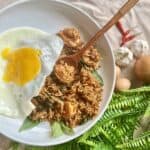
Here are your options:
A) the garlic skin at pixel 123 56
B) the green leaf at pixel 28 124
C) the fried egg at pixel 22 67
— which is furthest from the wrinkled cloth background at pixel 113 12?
the green leaf at pixel 28 124

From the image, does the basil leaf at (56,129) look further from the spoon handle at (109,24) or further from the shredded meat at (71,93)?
the spoon handle at (109,24)

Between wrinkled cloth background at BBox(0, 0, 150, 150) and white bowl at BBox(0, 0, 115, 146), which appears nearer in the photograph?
white bowl at BBox(0, 0, 115, 146)

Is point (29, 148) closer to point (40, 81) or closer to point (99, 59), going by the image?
point (40, 81)

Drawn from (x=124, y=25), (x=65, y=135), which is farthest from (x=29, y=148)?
(x=124, y=25)

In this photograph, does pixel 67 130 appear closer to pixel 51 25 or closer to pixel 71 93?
pixel 71 93

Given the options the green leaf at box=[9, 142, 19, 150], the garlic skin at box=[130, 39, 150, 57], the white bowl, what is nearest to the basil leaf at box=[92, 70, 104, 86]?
the white bowl

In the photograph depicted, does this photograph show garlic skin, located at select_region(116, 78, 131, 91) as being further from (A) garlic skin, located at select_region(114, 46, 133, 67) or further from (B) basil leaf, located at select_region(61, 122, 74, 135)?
(B) basil leaf, located at select_region(61, 122, 74, 135)
